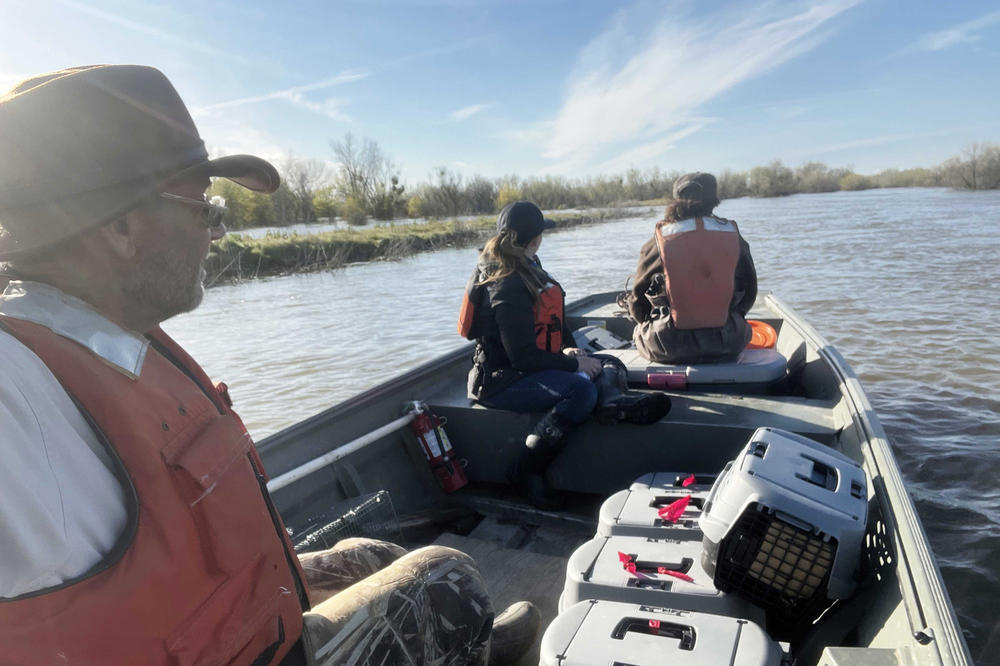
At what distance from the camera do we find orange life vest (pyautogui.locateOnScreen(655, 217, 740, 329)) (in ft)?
11.5

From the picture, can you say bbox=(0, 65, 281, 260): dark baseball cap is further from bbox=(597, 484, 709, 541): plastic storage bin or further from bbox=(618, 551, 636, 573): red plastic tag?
bbox=(597, 484, 709, 541): plastic storage bin

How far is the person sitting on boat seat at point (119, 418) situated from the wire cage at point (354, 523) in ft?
3.69

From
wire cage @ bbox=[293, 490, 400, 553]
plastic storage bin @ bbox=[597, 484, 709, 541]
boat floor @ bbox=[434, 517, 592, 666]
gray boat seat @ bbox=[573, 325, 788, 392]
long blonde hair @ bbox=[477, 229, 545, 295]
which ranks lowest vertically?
boat floor @ bbox=[434, 517, 592, 666]

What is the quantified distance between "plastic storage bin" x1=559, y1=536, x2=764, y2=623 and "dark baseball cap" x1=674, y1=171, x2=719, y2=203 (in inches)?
84.4

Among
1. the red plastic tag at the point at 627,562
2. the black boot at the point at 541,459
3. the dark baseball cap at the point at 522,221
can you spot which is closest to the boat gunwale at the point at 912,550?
the red plastic tag at the point at 627,562

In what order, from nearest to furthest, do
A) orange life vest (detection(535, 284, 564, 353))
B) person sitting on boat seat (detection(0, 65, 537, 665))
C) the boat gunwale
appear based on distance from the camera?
person sitting on boat seat (detection(0, 65, 537, 665)) < the boat gunwale < orange life vest (detection(535, 284, 564, 353))

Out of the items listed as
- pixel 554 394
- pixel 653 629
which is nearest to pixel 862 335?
pixel 554 394

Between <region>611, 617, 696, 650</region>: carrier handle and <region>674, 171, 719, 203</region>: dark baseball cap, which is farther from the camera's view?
<region>674, 171, 719, 203</region>: dark baseball cap

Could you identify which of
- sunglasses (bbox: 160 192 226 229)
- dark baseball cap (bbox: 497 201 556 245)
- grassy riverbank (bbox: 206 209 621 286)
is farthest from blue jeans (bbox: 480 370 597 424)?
grassy riverbank (bbox: 206 209 621 286)

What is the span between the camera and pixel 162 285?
1124mm

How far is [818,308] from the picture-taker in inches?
375

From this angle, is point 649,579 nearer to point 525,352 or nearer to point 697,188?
point 525,352

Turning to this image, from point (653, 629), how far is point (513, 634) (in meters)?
0.51

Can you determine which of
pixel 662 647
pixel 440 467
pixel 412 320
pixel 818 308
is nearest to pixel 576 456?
pixel 440 467
